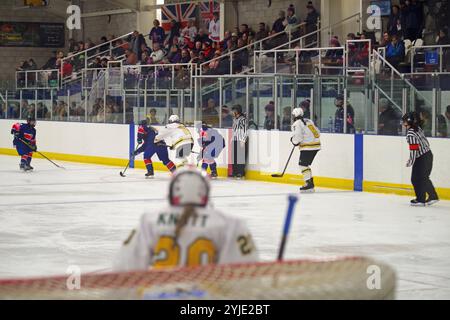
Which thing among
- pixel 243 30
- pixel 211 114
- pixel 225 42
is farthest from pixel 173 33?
pixel 211 114

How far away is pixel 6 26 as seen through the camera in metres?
36.0

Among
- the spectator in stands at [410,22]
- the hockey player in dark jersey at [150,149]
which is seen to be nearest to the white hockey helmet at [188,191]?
the hockey player in dark jersey at [150,149]

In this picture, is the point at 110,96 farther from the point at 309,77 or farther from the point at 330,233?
the point at 330,233

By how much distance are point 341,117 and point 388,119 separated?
115 cm

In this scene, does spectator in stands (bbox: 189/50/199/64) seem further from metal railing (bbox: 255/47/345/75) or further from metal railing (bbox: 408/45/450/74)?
metal railing (bbox: 408/45/450/74)

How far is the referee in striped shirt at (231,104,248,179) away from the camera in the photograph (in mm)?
20500

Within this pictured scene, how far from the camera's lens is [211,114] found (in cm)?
2169

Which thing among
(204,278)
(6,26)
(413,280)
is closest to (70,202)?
(413,280)

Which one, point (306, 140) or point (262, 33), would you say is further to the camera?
point (262, 33)

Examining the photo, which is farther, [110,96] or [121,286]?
[110,96]

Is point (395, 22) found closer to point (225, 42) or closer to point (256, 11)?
point (225, 42)

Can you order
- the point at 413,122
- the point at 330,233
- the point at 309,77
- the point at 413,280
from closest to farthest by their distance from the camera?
the point at 413,280, the point at 330,233, the point at 413,122, the point at 309,77

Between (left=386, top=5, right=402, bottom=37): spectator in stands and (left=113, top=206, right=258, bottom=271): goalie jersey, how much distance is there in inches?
692
